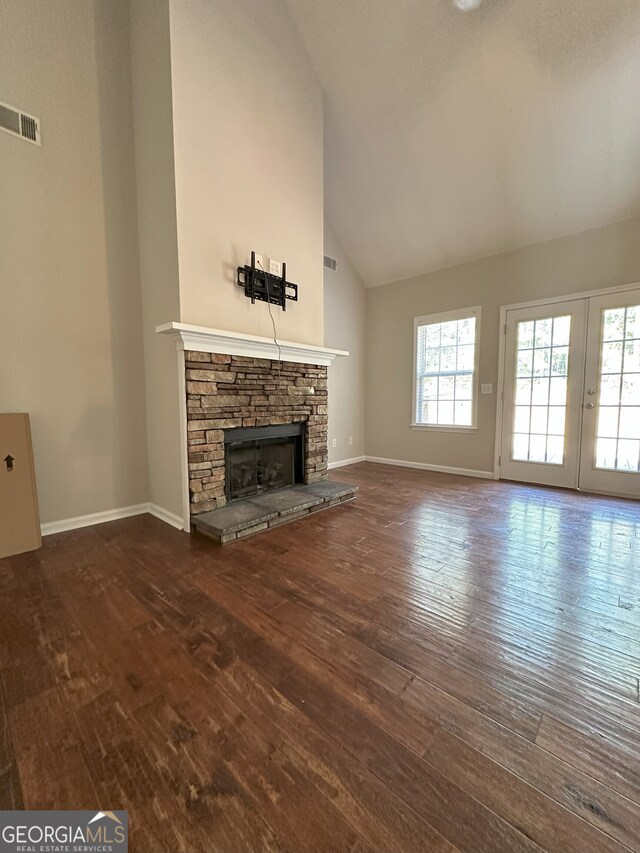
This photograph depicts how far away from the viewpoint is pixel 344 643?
1398 millimetres

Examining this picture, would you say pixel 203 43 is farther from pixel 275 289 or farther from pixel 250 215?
pixel 275 289

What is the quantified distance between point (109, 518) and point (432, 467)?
397cm

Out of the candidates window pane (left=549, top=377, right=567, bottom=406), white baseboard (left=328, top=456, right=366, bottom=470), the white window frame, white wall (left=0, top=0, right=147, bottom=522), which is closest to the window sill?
the white window frame

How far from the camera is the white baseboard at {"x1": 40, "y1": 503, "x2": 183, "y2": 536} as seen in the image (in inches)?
102

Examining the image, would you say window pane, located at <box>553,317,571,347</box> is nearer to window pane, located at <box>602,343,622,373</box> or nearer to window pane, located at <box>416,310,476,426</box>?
window pane, located at <box>602,343,622,373</box>

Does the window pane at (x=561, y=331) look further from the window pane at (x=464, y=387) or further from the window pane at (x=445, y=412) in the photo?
the window pane at (x=445, y=412)

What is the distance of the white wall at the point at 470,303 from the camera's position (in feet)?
11.7

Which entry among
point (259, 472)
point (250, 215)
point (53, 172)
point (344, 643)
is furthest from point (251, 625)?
point (53, 172)

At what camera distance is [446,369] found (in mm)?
4719

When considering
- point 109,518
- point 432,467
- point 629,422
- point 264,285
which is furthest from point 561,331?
point 109,518

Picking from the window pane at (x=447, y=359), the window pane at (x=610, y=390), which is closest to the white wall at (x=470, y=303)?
the window pane at (x=447, y=359)

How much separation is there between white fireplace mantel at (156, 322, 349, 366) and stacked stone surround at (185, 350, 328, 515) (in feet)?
0.19

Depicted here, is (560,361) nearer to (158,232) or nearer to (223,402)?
(223,402)

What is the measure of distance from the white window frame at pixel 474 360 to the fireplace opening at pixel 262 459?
85.5 inches
